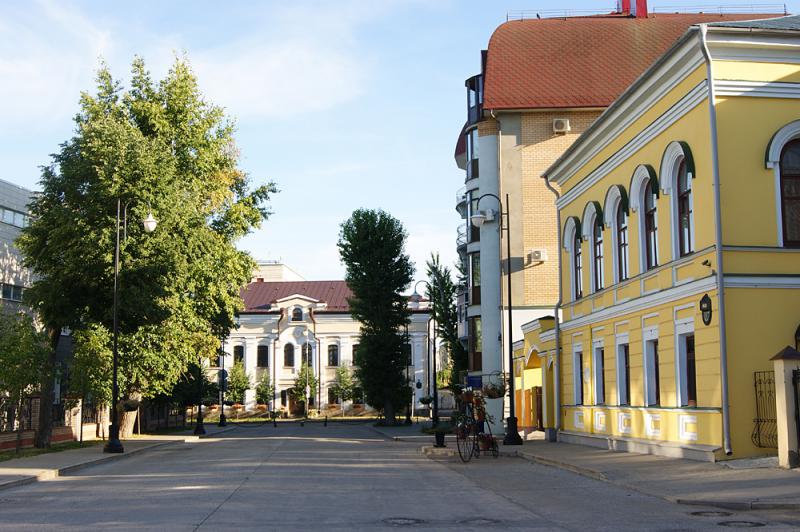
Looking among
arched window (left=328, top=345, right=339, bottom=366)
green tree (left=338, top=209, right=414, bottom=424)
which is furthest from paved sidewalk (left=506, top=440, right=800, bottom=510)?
arched window (left=328, top=345, right=339, bottom=366)

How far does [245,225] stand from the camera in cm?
4084

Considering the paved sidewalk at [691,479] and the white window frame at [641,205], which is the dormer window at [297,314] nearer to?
the paved sidewalk at [691,479]

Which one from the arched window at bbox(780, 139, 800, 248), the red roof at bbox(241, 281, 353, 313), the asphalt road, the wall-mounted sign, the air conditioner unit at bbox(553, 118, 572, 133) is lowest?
the asphalt road

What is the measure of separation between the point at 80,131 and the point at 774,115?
2591 cm

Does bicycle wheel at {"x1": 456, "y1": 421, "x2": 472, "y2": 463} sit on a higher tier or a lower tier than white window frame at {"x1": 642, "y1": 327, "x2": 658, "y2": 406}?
lower

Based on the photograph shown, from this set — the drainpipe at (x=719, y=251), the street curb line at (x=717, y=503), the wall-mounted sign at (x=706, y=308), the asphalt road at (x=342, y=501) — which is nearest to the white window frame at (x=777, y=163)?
the drainpipe at (x=719, y=251)

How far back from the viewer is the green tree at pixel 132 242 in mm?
32750

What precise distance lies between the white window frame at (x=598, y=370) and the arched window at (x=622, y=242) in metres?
2.44

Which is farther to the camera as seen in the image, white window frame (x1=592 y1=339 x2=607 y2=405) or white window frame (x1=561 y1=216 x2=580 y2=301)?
white window frame (x1=561 y1=216 x2=580 y2=301)

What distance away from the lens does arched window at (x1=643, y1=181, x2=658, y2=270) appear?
76.3 feet

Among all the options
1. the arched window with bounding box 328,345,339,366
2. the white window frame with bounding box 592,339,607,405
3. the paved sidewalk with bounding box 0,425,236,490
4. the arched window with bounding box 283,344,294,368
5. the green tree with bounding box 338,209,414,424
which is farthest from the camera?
the arched window with bounding box 328,345,339,366

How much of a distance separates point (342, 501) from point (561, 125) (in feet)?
97.4

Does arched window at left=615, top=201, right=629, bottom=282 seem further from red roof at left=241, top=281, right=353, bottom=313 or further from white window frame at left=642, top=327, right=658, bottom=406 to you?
red roof at left=241, top=281, right=353, bottom=313

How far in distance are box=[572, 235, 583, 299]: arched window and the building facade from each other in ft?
28.2
